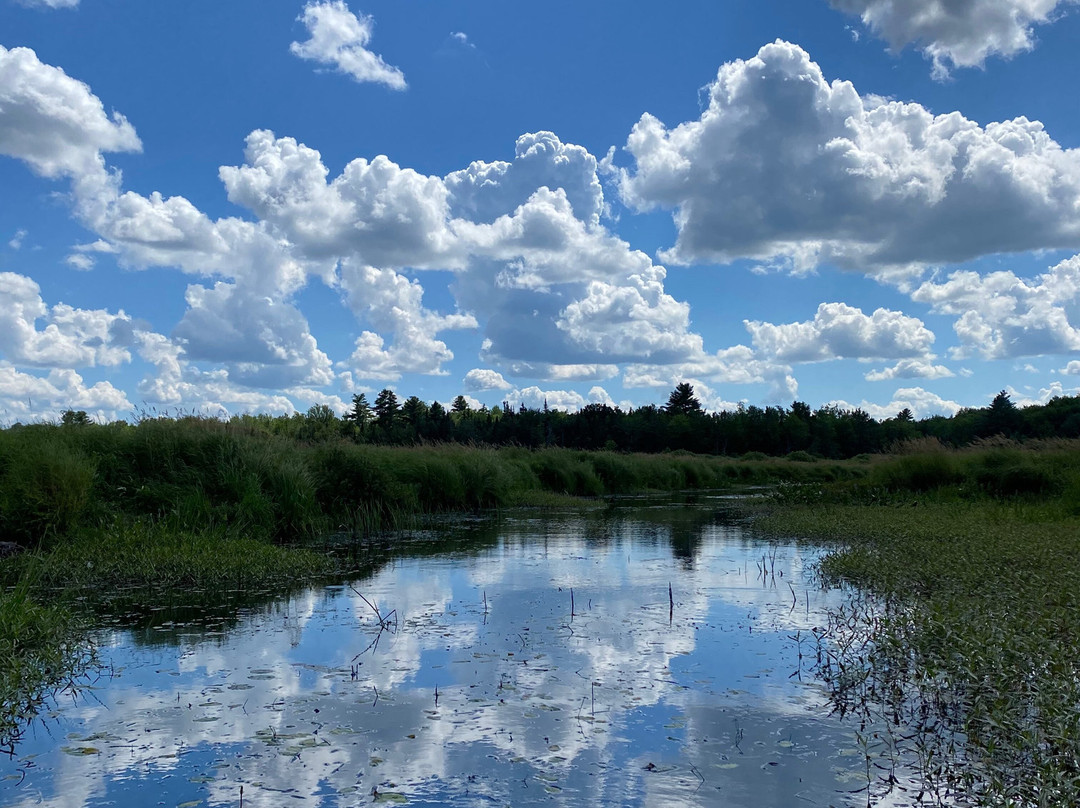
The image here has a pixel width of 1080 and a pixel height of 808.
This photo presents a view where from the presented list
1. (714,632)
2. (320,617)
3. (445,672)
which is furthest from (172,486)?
(714,632)

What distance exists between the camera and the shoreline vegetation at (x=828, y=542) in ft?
17.6

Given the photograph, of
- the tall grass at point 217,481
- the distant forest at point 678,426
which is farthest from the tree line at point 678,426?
the tall grass at point 217,481

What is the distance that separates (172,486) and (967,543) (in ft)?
42.6

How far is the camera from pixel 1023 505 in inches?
706

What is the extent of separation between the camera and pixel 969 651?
6.19 meters

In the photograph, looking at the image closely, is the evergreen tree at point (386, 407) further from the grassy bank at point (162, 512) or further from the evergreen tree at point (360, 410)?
the grassy bank at point (162, 512)

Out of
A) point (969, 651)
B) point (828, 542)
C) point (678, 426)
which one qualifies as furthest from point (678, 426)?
point (969, 651)

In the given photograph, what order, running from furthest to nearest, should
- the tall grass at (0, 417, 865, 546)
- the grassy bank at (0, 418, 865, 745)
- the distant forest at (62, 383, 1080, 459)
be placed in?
the distant forest at (62, 383, 1080, 459) < the tall grass at (0, 417, 865, 546) < the grassy bank at (0, 418, 865, 745)

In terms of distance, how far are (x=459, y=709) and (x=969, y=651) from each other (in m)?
3.85

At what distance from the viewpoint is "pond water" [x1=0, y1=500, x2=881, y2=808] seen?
4.81 meters

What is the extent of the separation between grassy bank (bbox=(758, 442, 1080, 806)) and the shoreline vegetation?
23mm

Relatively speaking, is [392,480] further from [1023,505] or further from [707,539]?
[1023,505]

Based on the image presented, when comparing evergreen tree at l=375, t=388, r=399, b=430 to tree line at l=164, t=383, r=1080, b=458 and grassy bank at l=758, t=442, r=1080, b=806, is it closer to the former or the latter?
tree line at l=164, t=383, r=1080, b=458

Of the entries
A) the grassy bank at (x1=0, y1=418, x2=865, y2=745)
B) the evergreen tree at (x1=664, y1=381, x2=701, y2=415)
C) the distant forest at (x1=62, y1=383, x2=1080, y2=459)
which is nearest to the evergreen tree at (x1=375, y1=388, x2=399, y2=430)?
the distant forest at (x1=62, y1=383, x2=1080, y2=459)
